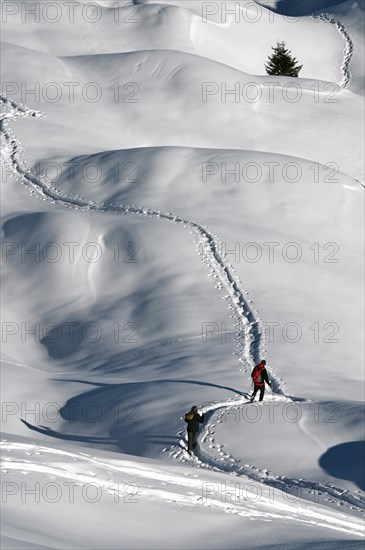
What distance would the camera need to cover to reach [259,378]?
726 inches

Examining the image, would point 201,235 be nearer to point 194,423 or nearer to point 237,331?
point 237,331

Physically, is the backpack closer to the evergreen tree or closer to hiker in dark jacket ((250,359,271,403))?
hiker in dark jacket ((250,359,271,403))

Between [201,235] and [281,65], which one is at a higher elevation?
[281,65]

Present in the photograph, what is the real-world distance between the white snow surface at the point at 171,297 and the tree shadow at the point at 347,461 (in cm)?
4

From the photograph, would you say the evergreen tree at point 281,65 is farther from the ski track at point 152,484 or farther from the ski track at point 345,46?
the ski track at point 152,484

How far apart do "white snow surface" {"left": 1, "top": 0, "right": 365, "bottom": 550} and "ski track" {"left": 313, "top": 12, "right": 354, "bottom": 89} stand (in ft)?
30.1

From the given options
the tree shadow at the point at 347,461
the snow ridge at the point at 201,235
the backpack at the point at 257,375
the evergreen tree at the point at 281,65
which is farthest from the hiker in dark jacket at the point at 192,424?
the evergreen tree at the point at 281,65

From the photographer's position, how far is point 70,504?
30.9ft

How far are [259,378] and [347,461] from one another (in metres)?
3.00

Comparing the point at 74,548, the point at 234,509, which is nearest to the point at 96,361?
the point at 234,509

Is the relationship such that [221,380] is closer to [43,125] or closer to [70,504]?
[70,504]

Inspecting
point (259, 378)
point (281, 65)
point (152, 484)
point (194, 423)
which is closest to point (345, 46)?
point (281, 65)

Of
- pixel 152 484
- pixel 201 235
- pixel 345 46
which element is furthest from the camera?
pixel 345 46

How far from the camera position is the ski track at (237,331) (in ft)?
49.4
